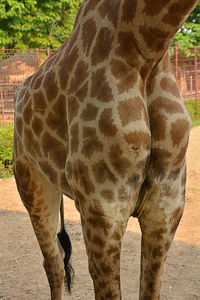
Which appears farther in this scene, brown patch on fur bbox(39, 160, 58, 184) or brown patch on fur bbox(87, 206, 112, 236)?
brown patch on fur bbox(39, 160, 58, 184)

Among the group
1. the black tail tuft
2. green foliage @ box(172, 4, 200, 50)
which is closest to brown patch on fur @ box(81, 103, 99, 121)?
the black tail tuft

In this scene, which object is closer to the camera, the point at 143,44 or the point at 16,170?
the point at 143,44

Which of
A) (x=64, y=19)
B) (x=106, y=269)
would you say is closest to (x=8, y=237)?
(x=106, y=269)

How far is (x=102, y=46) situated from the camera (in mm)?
1401

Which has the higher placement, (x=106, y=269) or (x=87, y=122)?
(x=87, y=122)

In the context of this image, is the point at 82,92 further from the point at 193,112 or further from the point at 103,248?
the point at 193,112

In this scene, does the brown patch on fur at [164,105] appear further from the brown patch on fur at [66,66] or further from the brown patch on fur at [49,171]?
the brown patch on fur at [49,171]

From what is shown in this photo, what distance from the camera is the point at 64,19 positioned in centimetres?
2000

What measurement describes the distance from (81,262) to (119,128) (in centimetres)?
258

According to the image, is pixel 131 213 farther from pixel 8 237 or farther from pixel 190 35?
pixel 190 35

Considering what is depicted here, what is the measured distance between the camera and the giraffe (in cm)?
134

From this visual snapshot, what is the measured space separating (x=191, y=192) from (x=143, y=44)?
437 cm

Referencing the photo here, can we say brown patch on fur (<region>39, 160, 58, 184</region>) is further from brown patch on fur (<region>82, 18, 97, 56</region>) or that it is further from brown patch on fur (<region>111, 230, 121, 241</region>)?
brown patch on fur (<region>82, 18, 97, 56</region>)

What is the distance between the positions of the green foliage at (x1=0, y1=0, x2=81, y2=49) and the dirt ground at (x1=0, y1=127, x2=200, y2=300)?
40.2 feet
